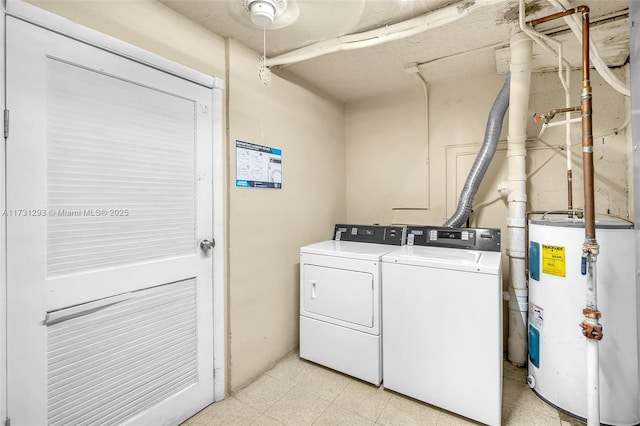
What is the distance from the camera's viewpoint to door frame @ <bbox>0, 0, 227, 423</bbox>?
113cm

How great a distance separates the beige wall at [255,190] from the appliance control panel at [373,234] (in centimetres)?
26

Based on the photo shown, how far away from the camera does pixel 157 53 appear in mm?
1613

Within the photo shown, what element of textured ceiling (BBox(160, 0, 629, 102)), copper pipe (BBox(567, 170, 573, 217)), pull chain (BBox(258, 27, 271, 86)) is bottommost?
copper pipe (BBox(567, 170, 573, 217))

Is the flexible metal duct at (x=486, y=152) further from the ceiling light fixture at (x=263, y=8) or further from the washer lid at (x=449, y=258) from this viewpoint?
the ceiling light fixture at (x=263, y=8)

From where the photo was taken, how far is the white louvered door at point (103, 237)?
3.90 ft

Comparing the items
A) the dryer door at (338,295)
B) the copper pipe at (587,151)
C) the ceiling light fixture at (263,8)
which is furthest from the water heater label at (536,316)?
the ceiling light fixture at (263,8)

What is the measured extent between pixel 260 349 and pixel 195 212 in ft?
3.76

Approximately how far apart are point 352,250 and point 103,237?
4.98 feet

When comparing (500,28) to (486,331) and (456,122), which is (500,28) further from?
(486,331)

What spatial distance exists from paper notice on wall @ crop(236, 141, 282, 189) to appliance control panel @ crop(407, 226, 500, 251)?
1.17m

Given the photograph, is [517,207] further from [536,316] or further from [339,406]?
[339,406]

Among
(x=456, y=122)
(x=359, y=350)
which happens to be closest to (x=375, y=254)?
(x=359, y=350)

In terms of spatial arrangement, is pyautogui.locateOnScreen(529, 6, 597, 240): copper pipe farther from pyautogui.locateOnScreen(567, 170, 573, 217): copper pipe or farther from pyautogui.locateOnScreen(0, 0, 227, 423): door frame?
pyautogui.locateOnScreen(0, 0, 227, 423): door frame

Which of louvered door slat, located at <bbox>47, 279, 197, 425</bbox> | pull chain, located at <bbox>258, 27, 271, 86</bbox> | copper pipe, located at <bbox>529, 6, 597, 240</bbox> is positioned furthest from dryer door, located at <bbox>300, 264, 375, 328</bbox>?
pull chain, located at <bbox>258, 27, 271, 86</bbox>
